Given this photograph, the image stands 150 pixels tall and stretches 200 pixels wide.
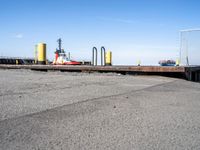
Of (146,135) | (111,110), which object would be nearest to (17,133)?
(146,135)

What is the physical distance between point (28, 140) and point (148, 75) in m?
12.0

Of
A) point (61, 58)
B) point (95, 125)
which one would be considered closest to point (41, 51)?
point (61, 58)

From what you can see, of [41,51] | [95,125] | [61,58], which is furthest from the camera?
[61,58]

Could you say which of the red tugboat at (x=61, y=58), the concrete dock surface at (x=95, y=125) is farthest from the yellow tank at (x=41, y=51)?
the concrete dock surface at (x=95, y=125)

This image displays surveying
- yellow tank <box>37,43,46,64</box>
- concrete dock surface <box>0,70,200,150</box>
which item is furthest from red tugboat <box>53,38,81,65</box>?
concrete dock surface <box>0,70,200,150</box>

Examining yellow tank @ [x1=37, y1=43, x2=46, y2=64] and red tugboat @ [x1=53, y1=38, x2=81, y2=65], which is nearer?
yellow tank @ [x1=37, y1=43, x2=46, y2=64]

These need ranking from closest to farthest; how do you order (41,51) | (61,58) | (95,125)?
(95,125), (41,51), (61,58)

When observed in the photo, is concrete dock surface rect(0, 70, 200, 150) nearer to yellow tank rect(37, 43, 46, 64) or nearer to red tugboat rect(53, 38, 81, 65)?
yellow tank rect(37, 43, 46, 64)

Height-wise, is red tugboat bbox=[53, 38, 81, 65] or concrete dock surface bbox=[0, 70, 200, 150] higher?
red tugboat bbox=[53, 38, 81, 65]

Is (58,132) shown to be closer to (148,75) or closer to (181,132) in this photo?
(181,132)

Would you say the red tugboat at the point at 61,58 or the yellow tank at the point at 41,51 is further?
the red tugboat at the point at 61,58

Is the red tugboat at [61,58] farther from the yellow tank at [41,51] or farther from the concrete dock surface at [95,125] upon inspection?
the concrete dock surface at [95,125]

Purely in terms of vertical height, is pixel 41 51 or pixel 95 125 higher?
pixel 41 51

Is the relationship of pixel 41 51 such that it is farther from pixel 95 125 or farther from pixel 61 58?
pixel 95 125
